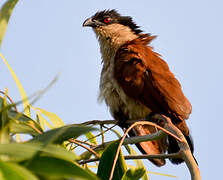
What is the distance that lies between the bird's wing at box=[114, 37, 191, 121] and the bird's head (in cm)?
60

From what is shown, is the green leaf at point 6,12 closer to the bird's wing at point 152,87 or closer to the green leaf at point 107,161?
the green leaf at point 107,161

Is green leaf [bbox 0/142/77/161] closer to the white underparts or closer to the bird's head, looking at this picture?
the white underparts

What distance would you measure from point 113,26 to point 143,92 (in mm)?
1183

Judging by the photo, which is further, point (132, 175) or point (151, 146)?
point (151, 146)

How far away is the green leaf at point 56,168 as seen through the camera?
32.4 inches

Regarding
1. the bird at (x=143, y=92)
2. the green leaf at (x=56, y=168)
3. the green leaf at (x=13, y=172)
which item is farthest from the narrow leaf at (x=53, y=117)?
the green leaf at (x=13, y=172)

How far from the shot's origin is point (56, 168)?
836 millimetres

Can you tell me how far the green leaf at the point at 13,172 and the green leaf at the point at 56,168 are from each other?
100 mm

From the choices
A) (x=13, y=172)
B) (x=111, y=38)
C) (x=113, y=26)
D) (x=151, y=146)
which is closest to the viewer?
(x=13, y=172)

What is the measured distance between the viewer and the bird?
284 centimetres

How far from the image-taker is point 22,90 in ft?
6.18

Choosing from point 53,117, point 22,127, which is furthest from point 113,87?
point 22,127

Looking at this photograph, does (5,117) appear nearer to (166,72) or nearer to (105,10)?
(166,72)

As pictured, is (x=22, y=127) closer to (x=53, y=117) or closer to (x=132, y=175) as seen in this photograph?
(x=132, y=175)
